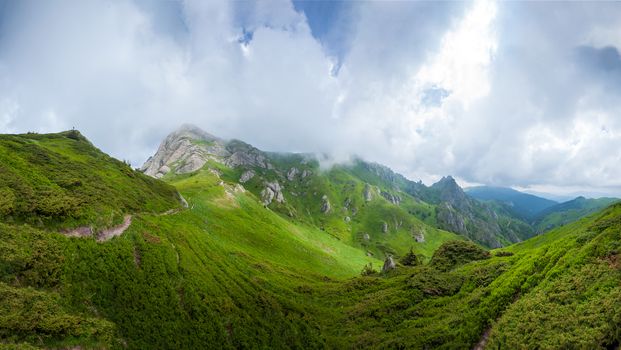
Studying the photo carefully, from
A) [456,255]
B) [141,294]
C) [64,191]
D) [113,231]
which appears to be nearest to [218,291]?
[141,294]

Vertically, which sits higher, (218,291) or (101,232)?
(101,232)

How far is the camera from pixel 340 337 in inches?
2426

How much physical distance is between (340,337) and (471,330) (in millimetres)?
25533

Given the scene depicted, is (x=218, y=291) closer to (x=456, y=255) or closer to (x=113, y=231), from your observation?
(x=113, y=231)

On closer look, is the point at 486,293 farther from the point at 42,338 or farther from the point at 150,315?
the point at 42,338

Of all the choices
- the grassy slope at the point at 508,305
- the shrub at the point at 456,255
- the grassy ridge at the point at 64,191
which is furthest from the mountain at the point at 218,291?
the shrub at the point at 456,255

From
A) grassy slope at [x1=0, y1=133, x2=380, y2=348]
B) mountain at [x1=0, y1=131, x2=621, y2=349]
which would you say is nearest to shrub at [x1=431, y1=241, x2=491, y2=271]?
mountain at [x1=0, y1=131, x2=621, y2=349]

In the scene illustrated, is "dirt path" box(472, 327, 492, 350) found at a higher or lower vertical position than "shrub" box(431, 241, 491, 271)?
lower

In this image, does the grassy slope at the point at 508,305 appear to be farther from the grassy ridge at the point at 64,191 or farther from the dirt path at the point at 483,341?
the grassy ridge at the point at 64,191

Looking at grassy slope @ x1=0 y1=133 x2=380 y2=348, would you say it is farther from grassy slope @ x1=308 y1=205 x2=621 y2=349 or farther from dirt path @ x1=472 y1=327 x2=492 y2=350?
dirt path @ x1=472 y1=327 x2=492 y2=350

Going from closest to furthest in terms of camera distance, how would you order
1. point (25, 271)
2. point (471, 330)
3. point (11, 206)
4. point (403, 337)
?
point (25, 271), point (471, 330), point (11, 206), point (403, 337)

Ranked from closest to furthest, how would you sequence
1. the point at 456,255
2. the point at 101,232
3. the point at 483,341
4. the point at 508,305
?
the point at 483,341 → the point at 508,305 → the point at 101,232 → the point at 456,255

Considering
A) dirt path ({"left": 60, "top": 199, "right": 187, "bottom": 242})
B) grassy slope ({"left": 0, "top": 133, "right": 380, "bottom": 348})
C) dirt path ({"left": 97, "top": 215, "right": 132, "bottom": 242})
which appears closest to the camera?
grassy slope ({"left": 0, "top": 133, "right": 380, "bottom": 348})

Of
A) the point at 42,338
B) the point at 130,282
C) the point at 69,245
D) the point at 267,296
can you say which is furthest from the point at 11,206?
the point at 267,296
